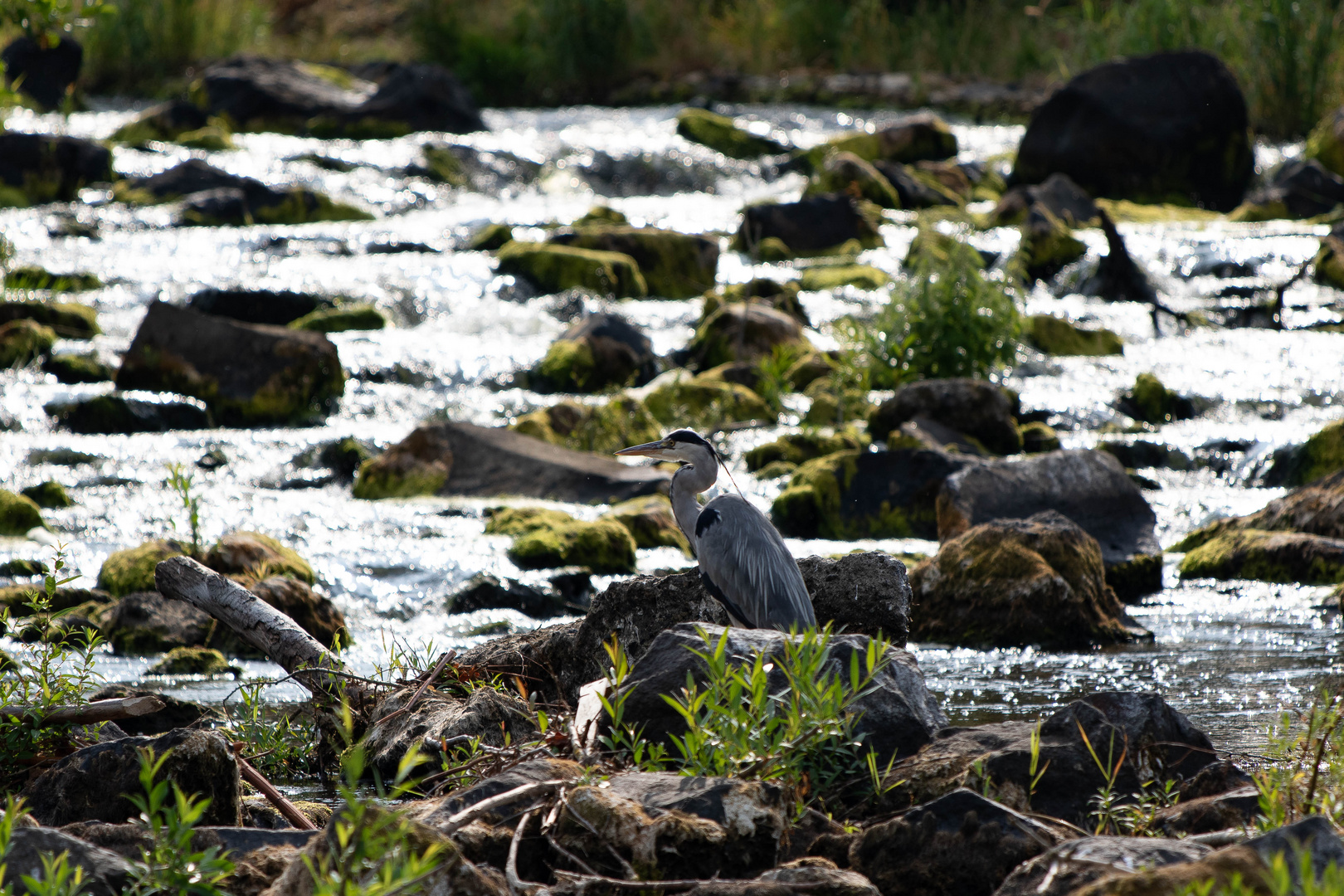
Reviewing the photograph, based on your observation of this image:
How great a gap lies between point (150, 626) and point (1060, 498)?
4.99 metres

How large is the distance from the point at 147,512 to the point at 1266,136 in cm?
1714

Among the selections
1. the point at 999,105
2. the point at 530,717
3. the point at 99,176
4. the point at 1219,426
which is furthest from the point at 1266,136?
the point at 530,717

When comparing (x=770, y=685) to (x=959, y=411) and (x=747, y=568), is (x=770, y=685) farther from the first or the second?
(x=959, y=411)

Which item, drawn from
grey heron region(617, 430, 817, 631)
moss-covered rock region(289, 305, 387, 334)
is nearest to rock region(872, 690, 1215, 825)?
grey heron region(617, 430, 817, 631)

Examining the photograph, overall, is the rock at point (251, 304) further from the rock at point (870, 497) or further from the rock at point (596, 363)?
the rock at point (870, 497)

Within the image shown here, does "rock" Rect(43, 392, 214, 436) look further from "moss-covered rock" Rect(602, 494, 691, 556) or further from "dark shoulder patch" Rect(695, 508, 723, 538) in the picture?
"dark shoulder patch" Rect(695, 508, 723, 538)

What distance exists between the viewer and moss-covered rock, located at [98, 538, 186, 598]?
6641mm

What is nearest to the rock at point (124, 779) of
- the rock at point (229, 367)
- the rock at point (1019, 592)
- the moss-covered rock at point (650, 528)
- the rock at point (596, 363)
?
the rock at point (1019, 592)

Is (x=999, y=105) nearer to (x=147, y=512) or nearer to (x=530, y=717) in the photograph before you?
(x=147, y=512)

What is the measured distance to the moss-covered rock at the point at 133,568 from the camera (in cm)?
664

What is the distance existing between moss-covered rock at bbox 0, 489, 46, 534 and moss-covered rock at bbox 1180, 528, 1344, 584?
656 cm

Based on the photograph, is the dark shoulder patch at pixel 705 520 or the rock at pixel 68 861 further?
the dark shoulder patch at pixel 705 520

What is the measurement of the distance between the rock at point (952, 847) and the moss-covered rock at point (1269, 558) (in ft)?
16.4

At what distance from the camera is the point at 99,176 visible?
16562mm
